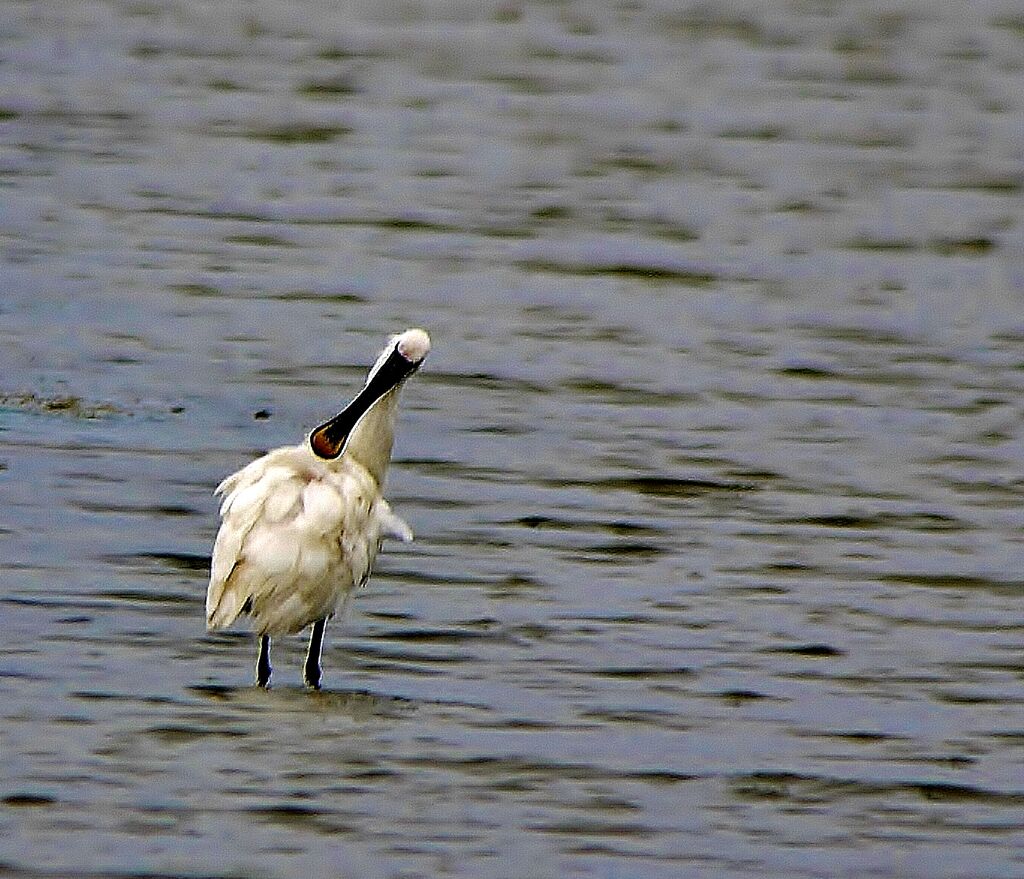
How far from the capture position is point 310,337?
48.5ft

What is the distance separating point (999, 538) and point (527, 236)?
601 centimetres

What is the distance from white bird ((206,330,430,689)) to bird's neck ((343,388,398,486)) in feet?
0.78

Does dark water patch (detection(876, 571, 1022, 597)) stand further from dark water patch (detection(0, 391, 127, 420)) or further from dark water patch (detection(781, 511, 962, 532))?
dark water patch (detection(0, 391, 127, 420))

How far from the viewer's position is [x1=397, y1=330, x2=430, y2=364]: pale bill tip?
10.3 metres

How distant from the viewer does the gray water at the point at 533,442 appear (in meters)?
8.38

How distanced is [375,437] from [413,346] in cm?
32

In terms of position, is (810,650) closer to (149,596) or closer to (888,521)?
(888,521)

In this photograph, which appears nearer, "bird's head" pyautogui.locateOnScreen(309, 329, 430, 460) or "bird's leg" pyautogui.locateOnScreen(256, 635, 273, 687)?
"bird's leg" pyautogui.locateOnScreen(256, 635, 273, 687)

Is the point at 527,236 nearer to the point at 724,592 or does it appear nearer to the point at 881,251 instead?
the point at 881,251

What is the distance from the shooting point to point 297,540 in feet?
30.6

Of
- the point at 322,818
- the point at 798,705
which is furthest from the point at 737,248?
the point at 322,818

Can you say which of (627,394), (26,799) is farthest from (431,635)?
(627,394)

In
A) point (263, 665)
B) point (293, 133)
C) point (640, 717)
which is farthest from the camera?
point (293, 133)

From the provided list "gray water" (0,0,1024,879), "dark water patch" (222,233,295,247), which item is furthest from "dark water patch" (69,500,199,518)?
"dark water patch" (222,233,295,247)
